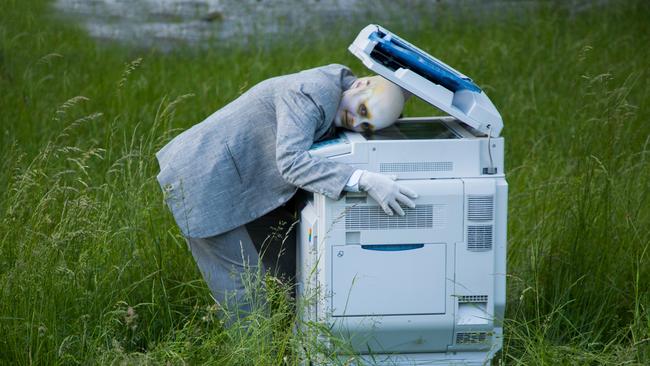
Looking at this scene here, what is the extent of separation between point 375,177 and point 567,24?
601cm

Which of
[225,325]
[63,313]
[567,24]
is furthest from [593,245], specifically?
[567,24]

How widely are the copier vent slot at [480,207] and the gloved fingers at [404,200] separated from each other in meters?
0.22

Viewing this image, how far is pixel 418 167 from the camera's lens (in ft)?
11.8

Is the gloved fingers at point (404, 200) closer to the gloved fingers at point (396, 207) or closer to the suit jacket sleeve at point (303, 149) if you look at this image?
the gloved fingers at point (396, 207)

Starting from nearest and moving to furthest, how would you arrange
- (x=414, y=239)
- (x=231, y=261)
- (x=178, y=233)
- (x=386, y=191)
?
(x=386, y=191) < (x=414, y=239) < (x=231, y=261) < (x=178, y=233)

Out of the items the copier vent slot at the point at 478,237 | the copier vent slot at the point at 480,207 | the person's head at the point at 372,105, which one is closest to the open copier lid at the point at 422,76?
the person's head at the point at 372,105

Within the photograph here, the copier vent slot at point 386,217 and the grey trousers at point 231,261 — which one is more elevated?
the copier vent slot at point 386,217

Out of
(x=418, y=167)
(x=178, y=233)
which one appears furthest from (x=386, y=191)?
(x=178, y=233)

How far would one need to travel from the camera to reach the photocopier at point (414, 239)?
3555 mm

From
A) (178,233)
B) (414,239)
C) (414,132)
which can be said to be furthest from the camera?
(178,233)

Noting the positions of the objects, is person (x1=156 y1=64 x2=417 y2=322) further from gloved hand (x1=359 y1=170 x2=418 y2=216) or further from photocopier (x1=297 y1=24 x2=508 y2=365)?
Result: gloved hand (x1=359 y1=170 x2=418 y2=216)

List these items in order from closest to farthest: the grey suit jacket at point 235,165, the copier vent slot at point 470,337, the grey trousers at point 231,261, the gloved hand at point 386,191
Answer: the gloved hand at point 386,191 → the copier vent slot at point 470,337 → the grey suit jacket at point 235,165 → the grey trousers at point 231,261

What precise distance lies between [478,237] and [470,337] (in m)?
0.39

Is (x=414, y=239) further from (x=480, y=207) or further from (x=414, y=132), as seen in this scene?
(x=414, y=132)
